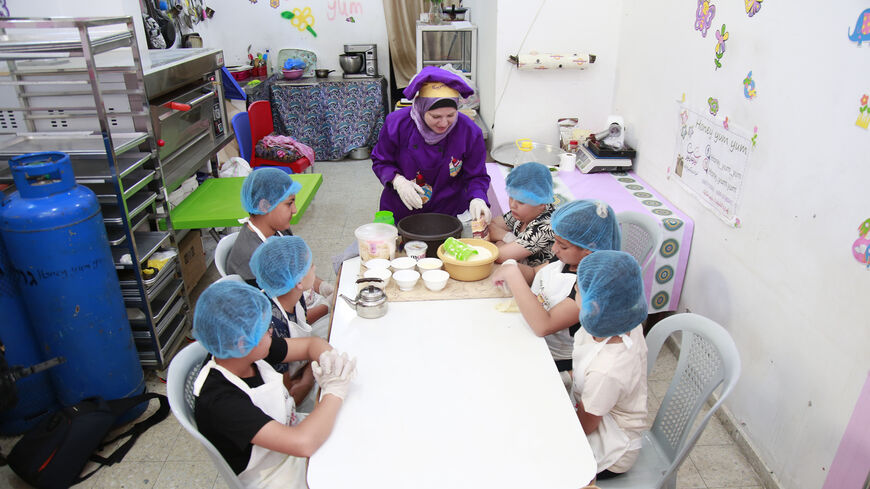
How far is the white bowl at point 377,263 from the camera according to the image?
212cm

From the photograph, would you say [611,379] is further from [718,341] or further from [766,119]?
[766,119]

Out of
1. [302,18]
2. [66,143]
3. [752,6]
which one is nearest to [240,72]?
[302,18]

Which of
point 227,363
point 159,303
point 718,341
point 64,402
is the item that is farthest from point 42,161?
point 718,341

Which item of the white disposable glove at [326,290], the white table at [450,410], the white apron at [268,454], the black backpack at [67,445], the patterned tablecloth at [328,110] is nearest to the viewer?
the white table at [450,410]

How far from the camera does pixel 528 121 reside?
377 cm

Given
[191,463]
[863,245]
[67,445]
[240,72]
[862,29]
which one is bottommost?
[191,463]

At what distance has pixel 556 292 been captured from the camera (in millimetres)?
1845

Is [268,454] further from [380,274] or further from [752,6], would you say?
[752,6]

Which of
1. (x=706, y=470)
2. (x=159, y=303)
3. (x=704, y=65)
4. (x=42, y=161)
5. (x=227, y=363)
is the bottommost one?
(x=706, y=470)

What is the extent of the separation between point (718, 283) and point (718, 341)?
1088mm

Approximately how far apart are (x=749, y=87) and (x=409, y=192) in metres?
1.49

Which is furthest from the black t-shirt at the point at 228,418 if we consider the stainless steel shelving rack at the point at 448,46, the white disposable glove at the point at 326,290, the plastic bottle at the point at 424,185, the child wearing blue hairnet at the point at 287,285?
the stainless steel shelving rack at the point at 448,46

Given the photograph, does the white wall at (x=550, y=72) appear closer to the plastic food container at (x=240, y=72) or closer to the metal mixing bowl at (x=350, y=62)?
the metal mixing bowl at (x=350, y=62)

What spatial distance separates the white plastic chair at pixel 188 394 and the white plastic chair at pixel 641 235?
181 centimetres
